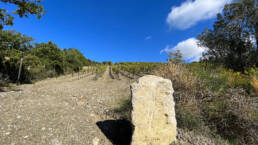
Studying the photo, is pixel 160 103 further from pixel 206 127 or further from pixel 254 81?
pixel 254 81

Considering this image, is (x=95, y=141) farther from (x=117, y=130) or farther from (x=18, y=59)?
(x=18, y=59)

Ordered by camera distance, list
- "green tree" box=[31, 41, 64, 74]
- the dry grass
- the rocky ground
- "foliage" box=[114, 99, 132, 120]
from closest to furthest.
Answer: the rocky ground → "foliage" box=[114, 99, 132, 120] → the dry grass → "green tree" box=[31, 41, 64, 74]

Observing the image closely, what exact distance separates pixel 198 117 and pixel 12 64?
1532cm

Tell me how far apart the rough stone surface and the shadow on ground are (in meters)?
0.30

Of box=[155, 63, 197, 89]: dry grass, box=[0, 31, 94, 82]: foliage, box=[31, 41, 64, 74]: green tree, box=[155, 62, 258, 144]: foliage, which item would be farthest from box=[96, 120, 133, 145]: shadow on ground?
box=[31, 41, 64, 74]: green tree

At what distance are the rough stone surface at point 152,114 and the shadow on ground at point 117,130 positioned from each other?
30 cm

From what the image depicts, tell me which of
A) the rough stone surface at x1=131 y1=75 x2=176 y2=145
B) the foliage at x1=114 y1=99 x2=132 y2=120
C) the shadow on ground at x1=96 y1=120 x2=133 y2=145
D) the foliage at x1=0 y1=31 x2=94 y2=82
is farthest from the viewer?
the foliage at x1=0 y1=31 x2=94 y2=82

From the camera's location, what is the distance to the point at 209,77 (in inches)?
158

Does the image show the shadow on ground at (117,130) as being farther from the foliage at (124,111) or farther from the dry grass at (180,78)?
the dry grass at (180,78)

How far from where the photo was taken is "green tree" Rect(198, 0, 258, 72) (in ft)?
35.7

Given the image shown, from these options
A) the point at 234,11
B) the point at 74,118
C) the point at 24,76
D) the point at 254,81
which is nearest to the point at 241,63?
the point at 234,11

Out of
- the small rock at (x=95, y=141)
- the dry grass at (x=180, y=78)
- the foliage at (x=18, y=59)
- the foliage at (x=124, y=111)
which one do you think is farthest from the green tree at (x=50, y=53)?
the dry grass at (x=180, y=78)

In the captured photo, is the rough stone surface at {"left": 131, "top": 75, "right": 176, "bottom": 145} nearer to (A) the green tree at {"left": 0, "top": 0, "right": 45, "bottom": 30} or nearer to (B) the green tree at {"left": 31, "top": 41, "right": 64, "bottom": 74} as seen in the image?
(A) the green tree at {"left": 0, "top": 0, "right": 45, "bottom": 30}

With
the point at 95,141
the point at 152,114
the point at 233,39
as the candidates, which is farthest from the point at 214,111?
the point at 233,39
